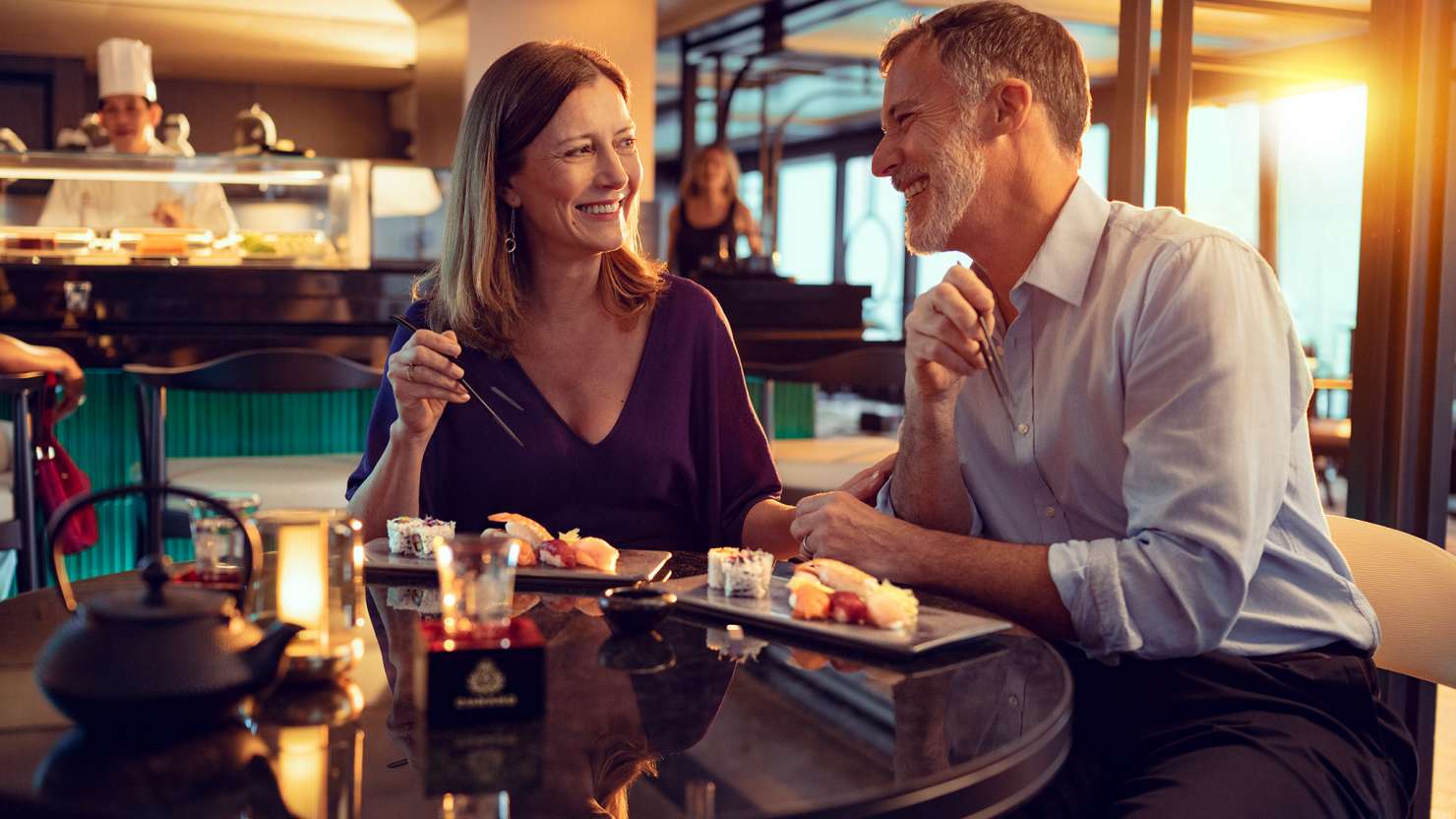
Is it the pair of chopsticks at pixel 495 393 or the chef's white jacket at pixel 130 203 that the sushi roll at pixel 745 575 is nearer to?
the pair of chopsticks at pixel 495 393

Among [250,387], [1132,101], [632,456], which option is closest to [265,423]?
[250,387]

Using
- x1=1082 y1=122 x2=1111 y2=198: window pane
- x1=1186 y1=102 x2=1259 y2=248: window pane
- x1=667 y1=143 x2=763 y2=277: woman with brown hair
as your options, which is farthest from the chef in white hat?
x1=1082 y1=122 x2=1111 y2=198: window pane

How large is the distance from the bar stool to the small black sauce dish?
216 cm

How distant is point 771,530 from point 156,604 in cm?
111

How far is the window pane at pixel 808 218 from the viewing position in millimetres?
14227

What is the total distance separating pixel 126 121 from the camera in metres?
5.35

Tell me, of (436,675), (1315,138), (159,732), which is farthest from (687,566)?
(1315,138)

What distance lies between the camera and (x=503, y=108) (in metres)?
1.99

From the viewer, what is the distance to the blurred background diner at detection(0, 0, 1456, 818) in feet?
7.41

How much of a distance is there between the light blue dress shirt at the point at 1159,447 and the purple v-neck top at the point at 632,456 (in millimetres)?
449

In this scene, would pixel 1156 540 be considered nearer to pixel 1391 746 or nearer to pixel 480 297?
pixel 1391 746

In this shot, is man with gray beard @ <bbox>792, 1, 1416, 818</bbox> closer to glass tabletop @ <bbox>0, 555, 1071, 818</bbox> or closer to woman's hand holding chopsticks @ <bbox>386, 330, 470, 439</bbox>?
glass tabletop @ <bbox>0, 555, 1071, 818</bbox>

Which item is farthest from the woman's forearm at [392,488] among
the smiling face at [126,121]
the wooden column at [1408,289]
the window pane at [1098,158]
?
the window pane at [1098,158]

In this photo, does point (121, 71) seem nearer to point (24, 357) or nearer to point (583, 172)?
point (24, 357)
